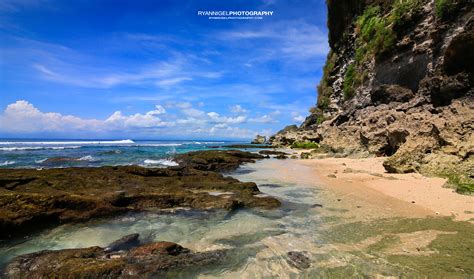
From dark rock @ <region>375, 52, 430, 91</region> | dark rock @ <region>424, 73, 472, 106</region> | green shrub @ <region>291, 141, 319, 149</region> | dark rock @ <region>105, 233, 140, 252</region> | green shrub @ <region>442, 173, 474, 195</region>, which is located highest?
dark rock @ <region>375, 52, 430, 91</region>

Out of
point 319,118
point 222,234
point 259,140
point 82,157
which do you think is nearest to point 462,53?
point 222,234

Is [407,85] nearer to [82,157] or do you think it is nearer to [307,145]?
[307,145]

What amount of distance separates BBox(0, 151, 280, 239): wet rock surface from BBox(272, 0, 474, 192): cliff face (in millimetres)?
7343

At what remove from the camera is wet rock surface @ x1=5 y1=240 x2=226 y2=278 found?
12.9ft

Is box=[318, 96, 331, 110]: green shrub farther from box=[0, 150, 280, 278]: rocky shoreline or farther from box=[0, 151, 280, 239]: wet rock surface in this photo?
box=[0, 151, 280, 239]: wet rock surface

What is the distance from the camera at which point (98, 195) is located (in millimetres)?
7926

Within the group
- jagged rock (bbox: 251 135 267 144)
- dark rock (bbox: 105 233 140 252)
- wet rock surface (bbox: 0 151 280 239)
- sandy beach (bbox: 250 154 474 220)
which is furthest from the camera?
jagged rock (bbox: 251 135 267 144)

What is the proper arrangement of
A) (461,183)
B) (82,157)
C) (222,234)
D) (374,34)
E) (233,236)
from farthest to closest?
1. (374,34)
2. (82,157)
3. (461,183)
4. (222,234)
5. (233,236)

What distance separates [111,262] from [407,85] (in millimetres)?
25879

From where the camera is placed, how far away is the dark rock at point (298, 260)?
4492 mm

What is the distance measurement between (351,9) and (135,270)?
48.0 meters

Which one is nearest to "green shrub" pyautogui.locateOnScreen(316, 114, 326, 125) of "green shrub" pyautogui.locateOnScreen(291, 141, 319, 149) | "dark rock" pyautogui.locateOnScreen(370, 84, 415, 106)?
"green shrub" pyautogui.locateOnScreen(291, 141, 319, 149)

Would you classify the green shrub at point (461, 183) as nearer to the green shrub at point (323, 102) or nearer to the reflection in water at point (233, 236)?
the reflection in water at point (233, 236)

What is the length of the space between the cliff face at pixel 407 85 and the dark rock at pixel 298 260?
6746mm
